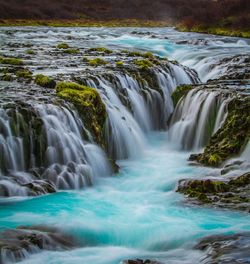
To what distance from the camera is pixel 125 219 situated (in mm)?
10258

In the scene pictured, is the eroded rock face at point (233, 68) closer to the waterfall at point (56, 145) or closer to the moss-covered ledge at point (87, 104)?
the waterfall at point (56, 145)

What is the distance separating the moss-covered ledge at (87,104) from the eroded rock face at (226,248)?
5.97 meters

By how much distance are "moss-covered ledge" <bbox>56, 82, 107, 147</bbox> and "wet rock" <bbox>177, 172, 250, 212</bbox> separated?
11.1 feet

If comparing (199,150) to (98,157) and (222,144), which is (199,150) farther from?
(98,157)

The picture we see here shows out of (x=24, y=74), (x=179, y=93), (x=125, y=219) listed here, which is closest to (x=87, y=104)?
(x=24, y=74)

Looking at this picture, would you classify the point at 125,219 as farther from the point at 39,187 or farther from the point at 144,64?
the point at 144,64

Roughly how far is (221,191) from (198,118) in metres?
5.40

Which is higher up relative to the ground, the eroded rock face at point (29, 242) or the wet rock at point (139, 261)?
the eroded rock face at point (29, 242)

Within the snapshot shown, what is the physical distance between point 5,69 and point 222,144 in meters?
8.88

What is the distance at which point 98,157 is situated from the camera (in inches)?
520

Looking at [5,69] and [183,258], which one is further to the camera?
Result: [5,69]

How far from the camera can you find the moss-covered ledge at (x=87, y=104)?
14.1 meters

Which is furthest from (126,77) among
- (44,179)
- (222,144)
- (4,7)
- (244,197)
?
(4,7)

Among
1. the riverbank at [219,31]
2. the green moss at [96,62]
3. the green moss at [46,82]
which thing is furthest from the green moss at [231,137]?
the riverbank at [219,31]
